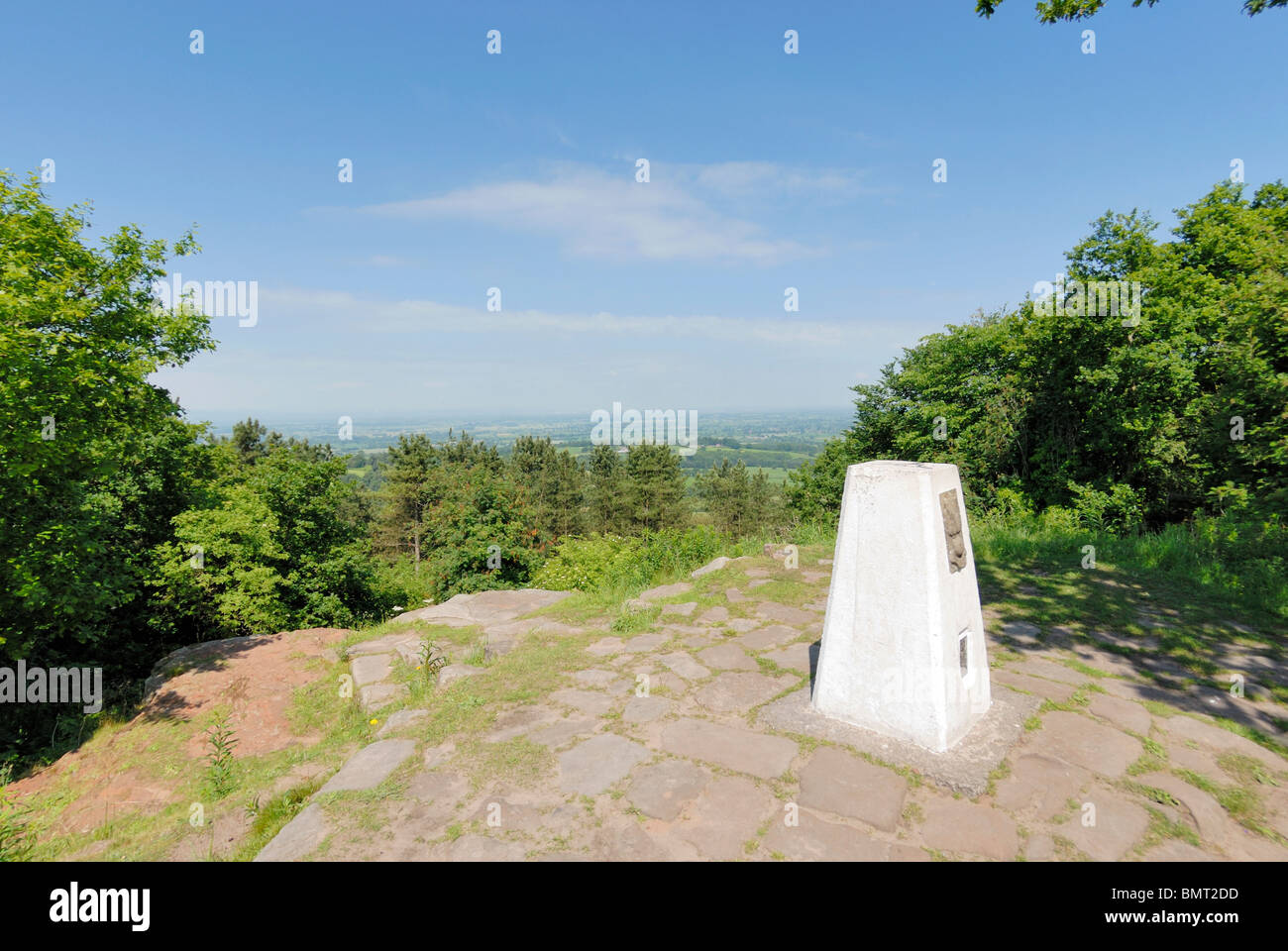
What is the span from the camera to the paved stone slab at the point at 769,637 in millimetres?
4631

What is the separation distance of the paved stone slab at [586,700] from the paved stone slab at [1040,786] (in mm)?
2331

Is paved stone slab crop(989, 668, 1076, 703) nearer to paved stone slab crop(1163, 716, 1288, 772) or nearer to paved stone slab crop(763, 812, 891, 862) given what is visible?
paved stone slab crop(1163, 716, 1288, 772)

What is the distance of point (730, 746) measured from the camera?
3.04 meters

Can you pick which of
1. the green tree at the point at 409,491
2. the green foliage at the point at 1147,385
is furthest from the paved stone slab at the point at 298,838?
the green tree at the point at 409,491

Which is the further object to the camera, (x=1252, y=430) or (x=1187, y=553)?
(x=1252, y=430)

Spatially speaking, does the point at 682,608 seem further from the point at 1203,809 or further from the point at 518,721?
the point at 1203,809

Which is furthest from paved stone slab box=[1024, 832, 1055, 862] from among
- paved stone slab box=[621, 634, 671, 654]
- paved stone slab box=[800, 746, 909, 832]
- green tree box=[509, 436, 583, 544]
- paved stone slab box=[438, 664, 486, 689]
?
green tree box=[509, 436, 583, 544]

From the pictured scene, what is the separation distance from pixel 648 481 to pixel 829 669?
33804mm

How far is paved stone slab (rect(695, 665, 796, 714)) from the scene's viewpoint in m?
3.56

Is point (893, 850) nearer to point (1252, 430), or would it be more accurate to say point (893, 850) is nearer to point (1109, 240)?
point (1252, 430)

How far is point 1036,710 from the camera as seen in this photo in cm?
333

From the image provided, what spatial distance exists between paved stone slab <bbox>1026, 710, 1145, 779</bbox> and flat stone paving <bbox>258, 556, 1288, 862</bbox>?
1 cm
